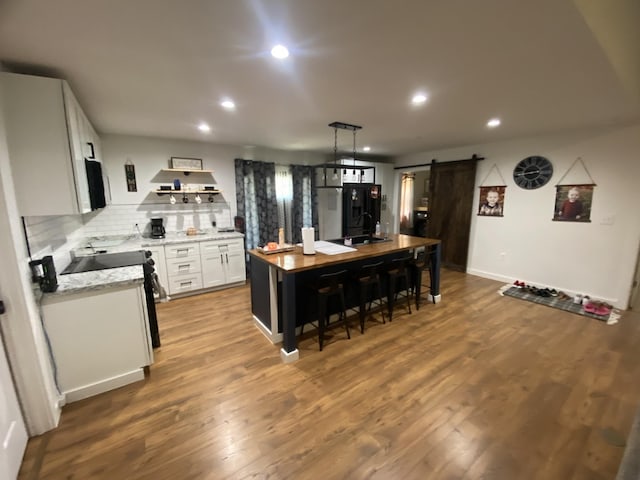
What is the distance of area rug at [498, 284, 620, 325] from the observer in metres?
3.30

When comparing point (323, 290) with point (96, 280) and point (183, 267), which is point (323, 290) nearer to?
point (96, 280)

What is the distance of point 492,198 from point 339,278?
3465mm

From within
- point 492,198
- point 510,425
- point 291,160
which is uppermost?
point 291,160

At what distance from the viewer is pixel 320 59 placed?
1.72 metres

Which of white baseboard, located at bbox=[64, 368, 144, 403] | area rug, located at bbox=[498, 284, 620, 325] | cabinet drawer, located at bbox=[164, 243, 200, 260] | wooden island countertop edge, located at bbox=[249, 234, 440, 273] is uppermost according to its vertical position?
wooden island countertop edge, located at bbox=[249, 234, 440, 273]

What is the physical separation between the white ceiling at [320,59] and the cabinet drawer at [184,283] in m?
2.14

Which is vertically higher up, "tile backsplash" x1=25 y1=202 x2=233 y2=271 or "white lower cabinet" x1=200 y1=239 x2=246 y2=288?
"tile backsplash" x1=25 y1=202 x2=233 y2=271

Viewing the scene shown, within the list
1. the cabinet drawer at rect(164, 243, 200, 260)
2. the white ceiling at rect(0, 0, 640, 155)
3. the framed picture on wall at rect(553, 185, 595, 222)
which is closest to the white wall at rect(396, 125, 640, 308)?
the framed picture on wall at rect(553, 185, 595, 222)

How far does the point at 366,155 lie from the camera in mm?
6234

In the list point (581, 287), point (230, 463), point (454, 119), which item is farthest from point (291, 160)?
point (581, 287)

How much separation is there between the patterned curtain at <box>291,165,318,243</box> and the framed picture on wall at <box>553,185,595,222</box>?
156 inches

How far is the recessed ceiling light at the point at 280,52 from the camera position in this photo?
1.58 meters

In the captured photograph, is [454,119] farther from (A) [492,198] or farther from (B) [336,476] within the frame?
(B) [336,476]

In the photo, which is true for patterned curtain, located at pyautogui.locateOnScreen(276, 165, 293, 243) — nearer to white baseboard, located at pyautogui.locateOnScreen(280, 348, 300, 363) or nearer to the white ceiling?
the white ceiling
